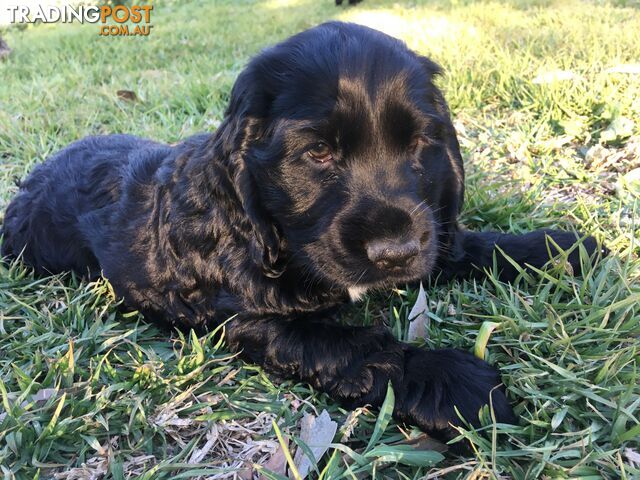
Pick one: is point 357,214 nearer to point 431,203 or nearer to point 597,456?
point 431,203

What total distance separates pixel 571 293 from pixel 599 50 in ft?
9.21

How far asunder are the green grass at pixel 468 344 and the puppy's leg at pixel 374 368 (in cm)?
6

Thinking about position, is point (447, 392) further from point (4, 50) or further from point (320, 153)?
point (4, 50)

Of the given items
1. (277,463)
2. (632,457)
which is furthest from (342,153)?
(632,457)

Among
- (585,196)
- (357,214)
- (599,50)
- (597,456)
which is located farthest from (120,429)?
(599,50)

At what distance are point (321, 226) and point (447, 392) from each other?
2.08ft

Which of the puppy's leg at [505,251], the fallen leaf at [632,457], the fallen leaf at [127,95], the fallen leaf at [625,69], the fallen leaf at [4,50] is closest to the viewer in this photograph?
the fallen leaf at [632,457]

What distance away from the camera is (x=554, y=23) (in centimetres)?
538

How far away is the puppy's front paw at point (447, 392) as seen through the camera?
1566 millimetres

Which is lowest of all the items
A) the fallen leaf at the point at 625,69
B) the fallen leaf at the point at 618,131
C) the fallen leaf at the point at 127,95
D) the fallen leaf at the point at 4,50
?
the fallen leaf at the point at 4,50

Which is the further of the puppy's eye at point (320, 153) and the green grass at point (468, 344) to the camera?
the puppy's eye at point (320, 153)

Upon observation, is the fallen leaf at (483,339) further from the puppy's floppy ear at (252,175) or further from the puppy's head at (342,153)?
the puppy's floppy ear at (252,175)

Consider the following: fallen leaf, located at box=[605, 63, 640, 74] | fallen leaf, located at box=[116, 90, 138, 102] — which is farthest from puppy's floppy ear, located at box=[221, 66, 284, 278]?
fallen leaf, located at box=[116, 90, 138, 102]

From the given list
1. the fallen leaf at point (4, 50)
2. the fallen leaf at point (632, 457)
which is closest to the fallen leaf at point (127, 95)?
the fallen leaf at point (4, 50)
